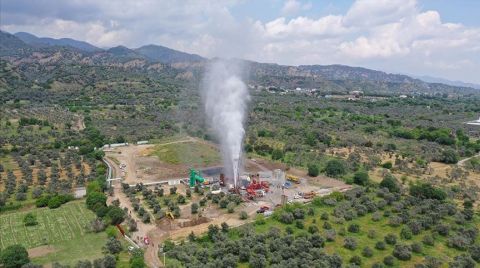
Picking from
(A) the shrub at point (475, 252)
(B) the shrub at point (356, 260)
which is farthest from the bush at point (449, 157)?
(B) the shrub at point (356, 260)

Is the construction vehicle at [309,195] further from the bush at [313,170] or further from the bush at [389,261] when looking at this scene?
the bush at [389,261]

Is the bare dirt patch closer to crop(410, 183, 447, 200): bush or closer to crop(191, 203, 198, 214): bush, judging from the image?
crop(191, 203, 198, 214): bush

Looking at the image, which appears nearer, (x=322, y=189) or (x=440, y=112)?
(x=322, y=189)

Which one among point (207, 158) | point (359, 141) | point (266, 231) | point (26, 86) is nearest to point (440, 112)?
point (359, 141)

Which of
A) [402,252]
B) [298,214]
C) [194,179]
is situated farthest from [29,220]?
[402,252]

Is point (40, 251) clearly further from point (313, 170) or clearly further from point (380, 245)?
point (313, 170)

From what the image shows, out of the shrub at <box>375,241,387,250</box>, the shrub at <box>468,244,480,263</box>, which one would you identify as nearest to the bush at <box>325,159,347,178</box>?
the shrub at <box>375,241,387,250</box>

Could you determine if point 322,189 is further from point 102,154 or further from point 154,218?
point 102,154
